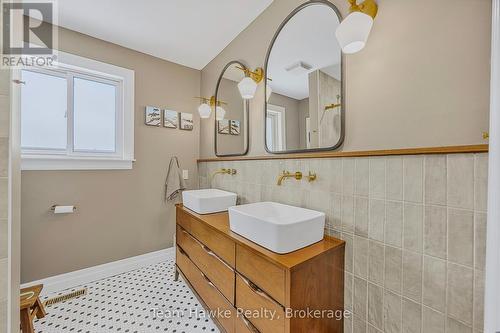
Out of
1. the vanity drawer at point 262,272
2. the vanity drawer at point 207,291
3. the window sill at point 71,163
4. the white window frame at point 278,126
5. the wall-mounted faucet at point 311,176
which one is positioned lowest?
the vanity drawer at point 207,291

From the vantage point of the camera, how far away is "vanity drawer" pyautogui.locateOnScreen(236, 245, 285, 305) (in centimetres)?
90

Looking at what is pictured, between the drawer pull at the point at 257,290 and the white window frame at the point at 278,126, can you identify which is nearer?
the drawer pull at the point at 257,290

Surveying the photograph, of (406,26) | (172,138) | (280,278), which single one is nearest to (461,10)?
(406,26)

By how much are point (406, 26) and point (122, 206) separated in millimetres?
2711

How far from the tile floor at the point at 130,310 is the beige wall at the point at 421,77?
5.59ft

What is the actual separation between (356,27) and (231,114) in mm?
1407

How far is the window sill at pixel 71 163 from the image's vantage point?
1.77m

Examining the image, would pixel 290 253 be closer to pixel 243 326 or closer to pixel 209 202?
pixel 243 326

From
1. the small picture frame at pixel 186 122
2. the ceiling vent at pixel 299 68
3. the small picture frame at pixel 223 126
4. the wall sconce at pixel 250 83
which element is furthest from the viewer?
the small picture frame at pixel 186 122

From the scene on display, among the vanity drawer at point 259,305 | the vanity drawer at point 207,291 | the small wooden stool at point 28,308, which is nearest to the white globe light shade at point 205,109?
the vanity drawer at point 207,291

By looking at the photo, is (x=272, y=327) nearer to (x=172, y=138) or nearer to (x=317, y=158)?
(x=317, y=158)

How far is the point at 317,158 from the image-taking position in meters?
1.30

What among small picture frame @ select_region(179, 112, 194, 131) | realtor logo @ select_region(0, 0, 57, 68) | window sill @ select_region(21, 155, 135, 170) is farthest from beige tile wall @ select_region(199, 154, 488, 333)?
realtor logo @ select_region(0, 0, 57, 68)

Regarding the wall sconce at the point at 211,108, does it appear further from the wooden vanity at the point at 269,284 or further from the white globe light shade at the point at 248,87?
the wooden vanity at the point at 269,284
